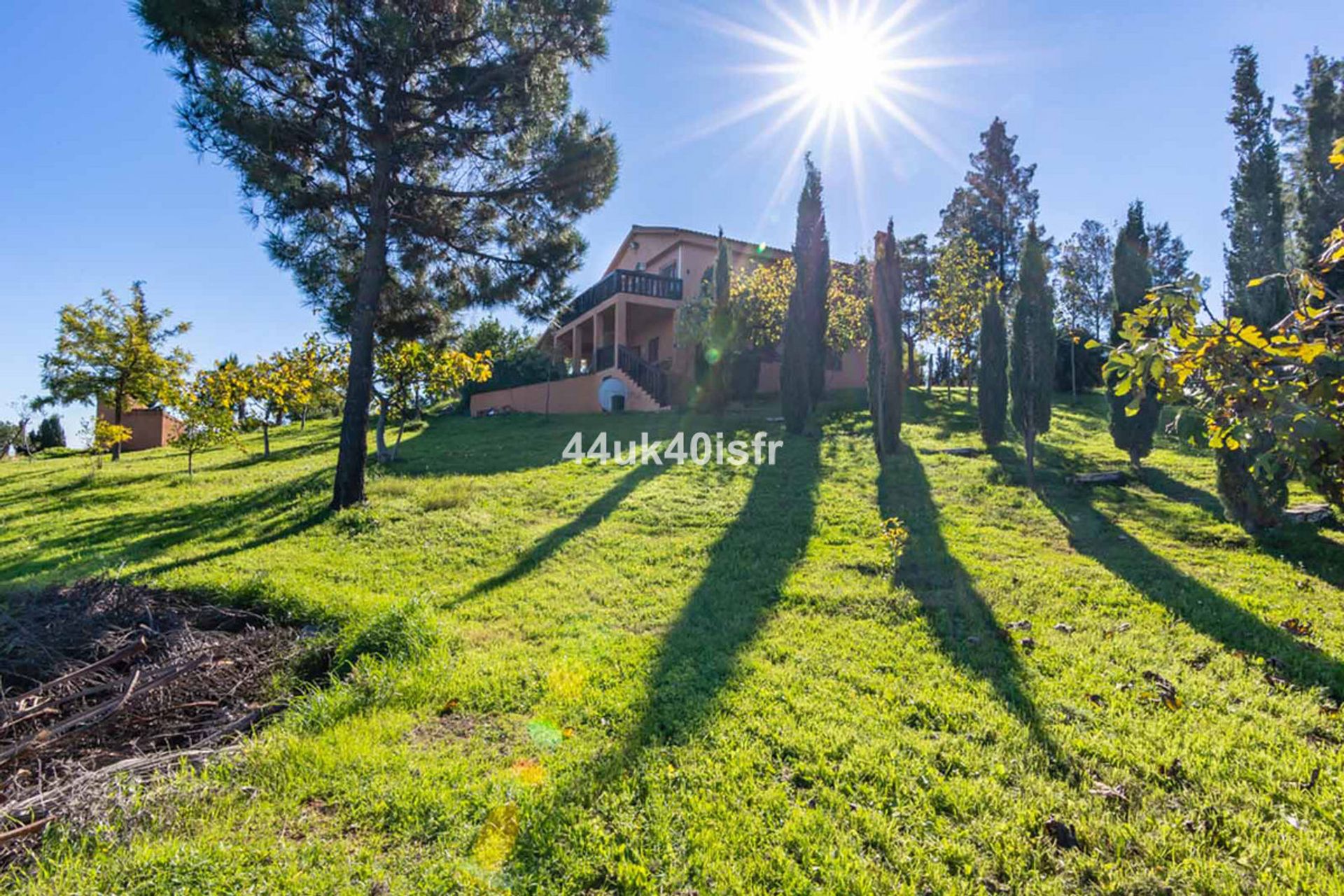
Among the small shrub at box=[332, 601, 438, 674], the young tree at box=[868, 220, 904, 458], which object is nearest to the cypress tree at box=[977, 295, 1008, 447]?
the young tree at box=[868, 220, 904, 458]

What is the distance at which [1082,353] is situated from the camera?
21.2 m

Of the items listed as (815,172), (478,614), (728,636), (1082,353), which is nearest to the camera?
(728,636)

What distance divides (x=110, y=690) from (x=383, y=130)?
25.6 feet

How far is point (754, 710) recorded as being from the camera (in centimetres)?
322

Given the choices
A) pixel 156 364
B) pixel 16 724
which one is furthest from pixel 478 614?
pixel 156 364

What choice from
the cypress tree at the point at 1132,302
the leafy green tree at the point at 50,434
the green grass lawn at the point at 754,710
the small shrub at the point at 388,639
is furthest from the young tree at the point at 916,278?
the leafy green tree at the point at 50,434

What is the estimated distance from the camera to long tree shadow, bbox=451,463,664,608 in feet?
18.1

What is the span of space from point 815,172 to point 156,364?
1950cm

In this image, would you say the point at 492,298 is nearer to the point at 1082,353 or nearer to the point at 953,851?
the point at 953,851

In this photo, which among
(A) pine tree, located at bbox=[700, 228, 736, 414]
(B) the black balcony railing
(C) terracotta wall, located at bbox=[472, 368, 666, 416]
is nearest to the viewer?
(A) pine tree, located at bbox=[700, 228, 736, 414]

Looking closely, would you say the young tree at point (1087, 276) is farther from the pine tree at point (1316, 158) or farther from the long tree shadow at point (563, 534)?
the long tree shadow at point (563, 534)

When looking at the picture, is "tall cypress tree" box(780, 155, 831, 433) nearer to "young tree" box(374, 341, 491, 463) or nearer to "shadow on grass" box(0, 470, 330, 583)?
"young tree" box(374, 341, 491, 463)

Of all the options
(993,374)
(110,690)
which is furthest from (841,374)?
(110,690)

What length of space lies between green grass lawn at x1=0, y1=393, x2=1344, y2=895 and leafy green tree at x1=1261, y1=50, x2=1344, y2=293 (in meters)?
15.9
